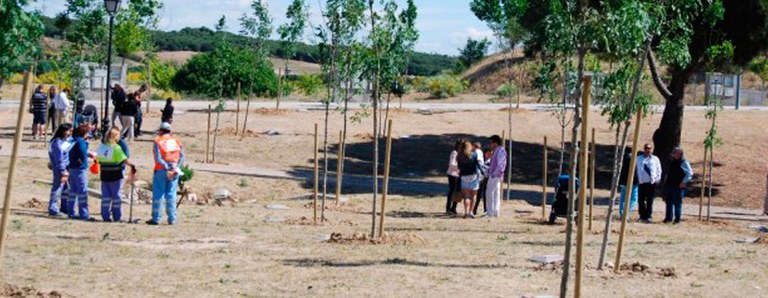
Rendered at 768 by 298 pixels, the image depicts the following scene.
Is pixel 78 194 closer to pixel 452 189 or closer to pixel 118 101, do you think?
pixel 452 189

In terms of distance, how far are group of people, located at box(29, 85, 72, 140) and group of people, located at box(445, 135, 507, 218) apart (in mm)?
13972

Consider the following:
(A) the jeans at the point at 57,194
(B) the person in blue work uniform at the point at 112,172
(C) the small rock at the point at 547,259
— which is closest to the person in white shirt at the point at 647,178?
(C) the small rock at the point at 547,259

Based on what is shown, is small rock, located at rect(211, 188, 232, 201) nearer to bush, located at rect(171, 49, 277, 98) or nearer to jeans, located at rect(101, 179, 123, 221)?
jeans, located at rect(101, 179, 123, 221)

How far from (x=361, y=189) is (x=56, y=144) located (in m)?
11.2

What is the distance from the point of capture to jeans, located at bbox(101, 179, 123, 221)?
20.0 meters

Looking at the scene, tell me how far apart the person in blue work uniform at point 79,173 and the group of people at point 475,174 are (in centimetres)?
703

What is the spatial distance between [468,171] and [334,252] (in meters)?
7.08

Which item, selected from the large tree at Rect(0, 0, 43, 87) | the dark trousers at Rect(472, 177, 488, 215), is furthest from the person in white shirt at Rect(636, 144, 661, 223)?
the large tree at Rect(0, 0, 43, 87)

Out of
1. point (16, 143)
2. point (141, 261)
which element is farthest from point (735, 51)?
point (16, 143)

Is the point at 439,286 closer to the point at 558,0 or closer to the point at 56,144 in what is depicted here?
the point at 558,0

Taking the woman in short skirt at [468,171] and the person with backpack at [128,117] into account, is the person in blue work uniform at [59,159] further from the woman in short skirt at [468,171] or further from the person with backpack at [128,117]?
the person with backpack at [128,117]

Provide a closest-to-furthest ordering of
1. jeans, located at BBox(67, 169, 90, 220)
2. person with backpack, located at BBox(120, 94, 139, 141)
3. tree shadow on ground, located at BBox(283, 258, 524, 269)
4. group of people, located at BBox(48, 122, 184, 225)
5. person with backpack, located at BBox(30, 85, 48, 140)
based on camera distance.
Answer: tree shadow on ground, located at BBox(283, 258, 524, 269), group of people, located at BBox(48, 122, 184, 225), jeans, located at BBox(67, 169, 90, 220), person with backpack, located at BBox(30, 85, 48, 140), person with backpack, located at BBox(120, 94, 139, 141)

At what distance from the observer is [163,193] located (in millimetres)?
19781

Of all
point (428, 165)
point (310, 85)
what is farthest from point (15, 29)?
point (310, 85)
